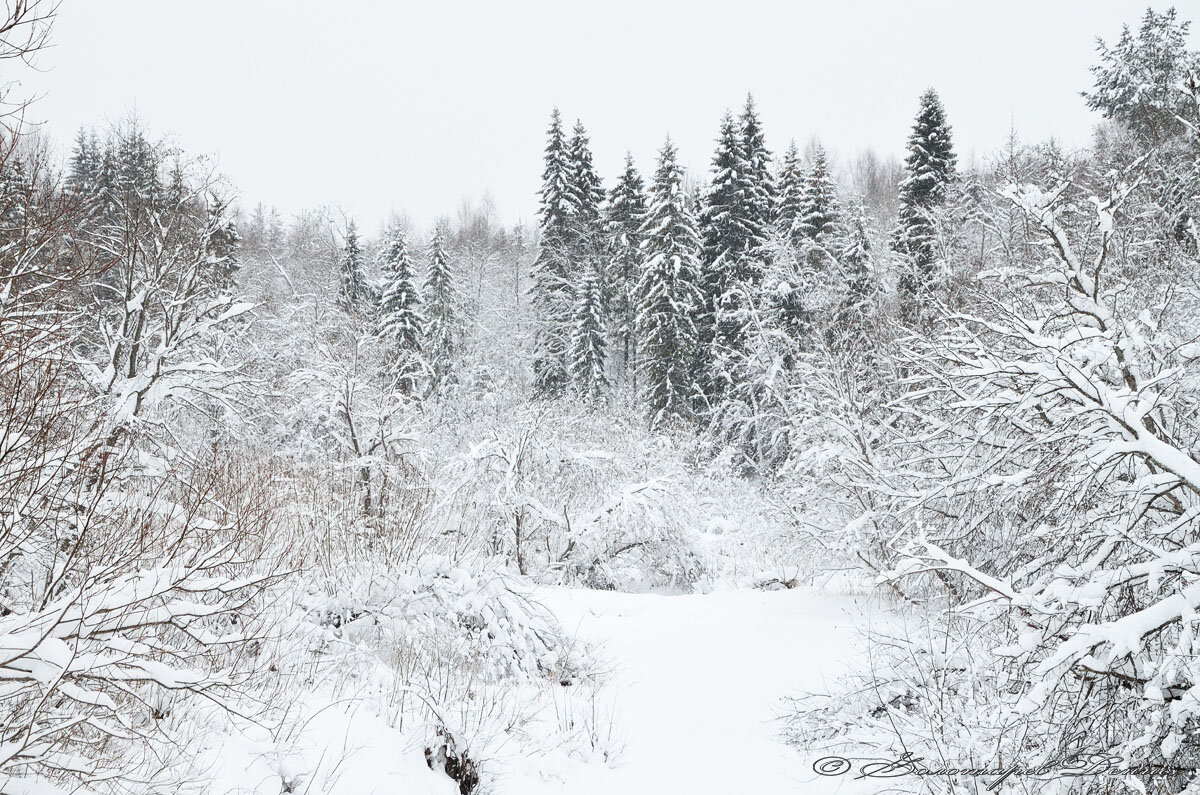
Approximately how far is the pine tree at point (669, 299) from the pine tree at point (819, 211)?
4083 millimetres

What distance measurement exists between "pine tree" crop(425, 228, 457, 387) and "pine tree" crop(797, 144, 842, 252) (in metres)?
15.2

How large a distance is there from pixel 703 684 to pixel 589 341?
2000cm

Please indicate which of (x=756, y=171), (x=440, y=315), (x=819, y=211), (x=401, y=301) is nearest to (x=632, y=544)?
(x=819, y=211)

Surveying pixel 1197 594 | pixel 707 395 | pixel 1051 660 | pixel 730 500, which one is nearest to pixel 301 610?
pixel 1051 660

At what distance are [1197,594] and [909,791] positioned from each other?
2010 millimetres

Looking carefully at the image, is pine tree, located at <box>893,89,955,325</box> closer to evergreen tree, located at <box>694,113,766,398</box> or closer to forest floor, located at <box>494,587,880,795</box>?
evergreen tree, located at <box>694,113,766,398</box>

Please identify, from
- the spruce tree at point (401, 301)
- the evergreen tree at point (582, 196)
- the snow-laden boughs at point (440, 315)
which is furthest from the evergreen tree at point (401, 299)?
the evergreen tree at point (582, 196)

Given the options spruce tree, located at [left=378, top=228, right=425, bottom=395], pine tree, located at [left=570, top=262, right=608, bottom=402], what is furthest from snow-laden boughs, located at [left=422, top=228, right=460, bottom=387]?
pine tree, located at [left=570, top=262, right=608, bottom=402]

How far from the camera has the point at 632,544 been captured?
13.3 metres

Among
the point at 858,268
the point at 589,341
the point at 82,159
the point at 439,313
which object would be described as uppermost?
the point at 82,159

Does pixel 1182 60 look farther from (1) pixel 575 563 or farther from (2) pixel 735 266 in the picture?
(1) pixel 575 563

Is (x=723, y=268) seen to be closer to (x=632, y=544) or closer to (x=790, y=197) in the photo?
(x=790, y=197)

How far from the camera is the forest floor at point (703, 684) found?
4.46 m

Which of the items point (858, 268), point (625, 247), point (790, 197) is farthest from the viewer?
point (625, 247)
